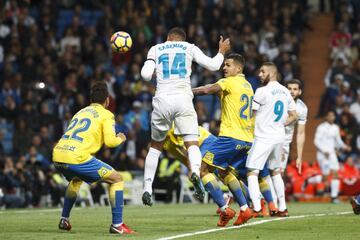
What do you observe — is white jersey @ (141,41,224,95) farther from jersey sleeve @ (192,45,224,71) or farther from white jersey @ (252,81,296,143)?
white jersey @ (252,81,296,143)

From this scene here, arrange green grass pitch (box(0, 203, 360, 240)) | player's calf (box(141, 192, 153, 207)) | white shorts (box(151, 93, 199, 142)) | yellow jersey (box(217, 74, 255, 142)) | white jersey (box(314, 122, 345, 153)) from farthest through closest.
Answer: white jersey (box(314, 122, 345, 153))
yellow jersey (box(217, 74, 255, 142))
white shorts (box(151, 93, 199, 142))
player's calf (box(141, 192, 153, 207))
green grass pitch (box(0, 203, 360, 240))

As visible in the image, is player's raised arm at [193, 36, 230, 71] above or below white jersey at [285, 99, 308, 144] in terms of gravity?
above

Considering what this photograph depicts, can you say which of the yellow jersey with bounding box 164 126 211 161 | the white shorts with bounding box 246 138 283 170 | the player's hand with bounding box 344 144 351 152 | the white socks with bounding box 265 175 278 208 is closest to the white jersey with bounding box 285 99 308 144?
the white socks with bounding box 265 175 278 208

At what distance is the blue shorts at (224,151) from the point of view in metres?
16.9

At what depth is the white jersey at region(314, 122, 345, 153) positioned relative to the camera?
90.5 ft

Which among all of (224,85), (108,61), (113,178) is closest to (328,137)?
(108,61)

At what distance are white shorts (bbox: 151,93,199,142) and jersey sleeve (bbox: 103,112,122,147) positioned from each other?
1.05 metres

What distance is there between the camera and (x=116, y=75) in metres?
30.8

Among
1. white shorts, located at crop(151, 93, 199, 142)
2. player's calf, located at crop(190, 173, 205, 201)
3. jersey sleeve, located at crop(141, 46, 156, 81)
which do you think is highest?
jersey sleeve, located at crop(141, 46, 156, 81)

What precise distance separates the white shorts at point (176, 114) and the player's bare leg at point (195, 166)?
17 centimetres

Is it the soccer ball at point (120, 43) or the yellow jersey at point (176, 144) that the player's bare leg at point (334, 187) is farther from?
Result: the soccer ball at point (120, 43)

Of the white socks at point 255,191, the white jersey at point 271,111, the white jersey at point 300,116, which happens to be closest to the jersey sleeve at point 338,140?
the white jersey at point 300,116

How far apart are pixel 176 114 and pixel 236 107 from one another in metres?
1.38

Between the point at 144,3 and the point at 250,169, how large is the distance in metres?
16.5
